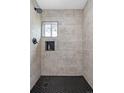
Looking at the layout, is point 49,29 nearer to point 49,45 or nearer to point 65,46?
point 49,45

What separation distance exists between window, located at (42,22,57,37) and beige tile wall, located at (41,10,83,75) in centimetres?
15

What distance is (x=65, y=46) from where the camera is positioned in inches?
209

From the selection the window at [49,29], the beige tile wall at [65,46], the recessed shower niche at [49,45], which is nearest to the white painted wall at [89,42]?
the beige tile wall at [65,46]

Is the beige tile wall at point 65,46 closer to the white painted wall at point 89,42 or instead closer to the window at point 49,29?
the window at point 49,29

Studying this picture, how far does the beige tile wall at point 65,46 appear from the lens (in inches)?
208

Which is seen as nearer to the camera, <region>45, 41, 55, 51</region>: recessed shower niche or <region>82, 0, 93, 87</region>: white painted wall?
<region>82, 0, 93, 87</region>: white painted wall

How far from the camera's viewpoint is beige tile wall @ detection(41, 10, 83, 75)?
5.28 metres

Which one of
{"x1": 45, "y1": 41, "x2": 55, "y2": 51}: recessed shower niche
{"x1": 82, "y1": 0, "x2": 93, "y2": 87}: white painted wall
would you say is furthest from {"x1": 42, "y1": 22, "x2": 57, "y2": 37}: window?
{"x1": 82, "y1": 0, "x2": 93, "y2": 87}: white painted wall

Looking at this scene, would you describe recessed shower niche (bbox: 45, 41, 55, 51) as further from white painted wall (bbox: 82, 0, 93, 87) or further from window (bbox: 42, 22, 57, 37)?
white painted wall (bbox: 82, 0, 93, 87)

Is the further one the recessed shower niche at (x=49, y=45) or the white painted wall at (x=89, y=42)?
the recessed shower niche at (x=49, y=45)

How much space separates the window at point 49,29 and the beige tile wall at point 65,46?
148 millimetres
